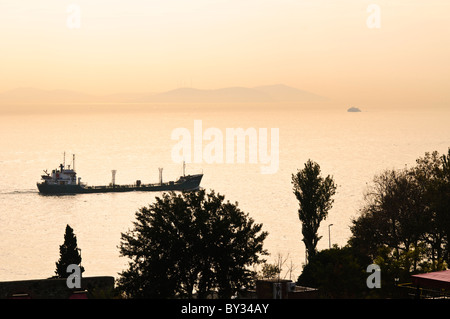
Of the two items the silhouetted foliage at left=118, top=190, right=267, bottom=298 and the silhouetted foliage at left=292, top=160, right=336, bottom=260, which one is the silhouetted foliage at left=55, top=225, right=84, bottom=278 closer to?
the silhouetted foliage at left=118, top=190, right=267, bottom=298

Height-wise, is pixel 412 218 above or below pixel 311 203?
below

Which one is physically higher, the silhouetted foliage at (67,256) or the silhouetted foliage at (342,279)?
the silhouetted foliage at (67,256)

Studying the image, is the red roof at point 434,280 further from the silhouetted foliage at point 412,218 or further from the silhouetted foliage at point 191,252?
the silhouetted foliage at point 412,218

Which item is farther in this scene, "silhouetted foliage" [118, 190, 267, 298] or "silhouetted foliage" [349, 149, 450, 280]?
"silhouetted foliage" [349, 149, 450, 280]

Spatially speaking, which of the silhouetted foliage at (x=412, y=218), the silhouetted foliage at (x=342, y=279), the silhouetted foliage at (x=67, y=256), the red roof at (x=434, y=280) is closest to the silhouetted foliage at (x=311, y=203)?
the silhouetted foliage at (x=412, y=218)

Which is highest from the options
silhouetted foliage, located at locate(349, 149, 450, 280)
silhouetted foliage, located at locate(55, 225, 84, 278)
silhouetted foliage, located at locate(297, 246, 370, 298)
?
silhouetted foliage, located at locate(349, 149, 450, 280)

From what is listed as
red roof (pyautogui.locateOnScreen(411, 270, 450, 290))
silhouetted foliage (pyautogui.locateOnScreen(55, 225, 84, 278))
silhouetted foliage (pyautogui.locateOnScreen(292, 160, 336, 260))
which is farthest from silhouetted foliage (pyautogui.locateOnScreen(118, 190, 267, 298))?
silhouetted foliage (pyautogui.locateOnScreen(292, 160, 336, 260))

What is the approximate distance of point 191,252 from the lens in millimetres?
45750

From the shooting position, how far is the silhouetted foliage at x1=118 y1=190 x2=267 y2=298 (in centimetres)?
4500

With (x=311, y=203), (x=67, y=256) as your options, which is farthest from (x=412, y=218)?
(x=67, y=256)

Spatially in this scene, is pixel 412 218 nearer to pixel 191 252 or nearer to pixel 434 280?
pixel 191 252

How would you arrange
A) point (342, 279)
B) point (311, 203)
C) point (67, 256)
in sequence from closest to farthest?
point (342, 279), point (67, 256), point (311, 203)

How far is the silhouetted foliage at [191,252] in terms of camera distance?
4500cm

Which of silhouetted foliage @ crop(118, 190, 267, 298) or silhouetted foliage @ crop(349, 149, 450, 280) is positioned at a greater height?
silhouetted foliage @ crop(349, 149, 450, 280)
